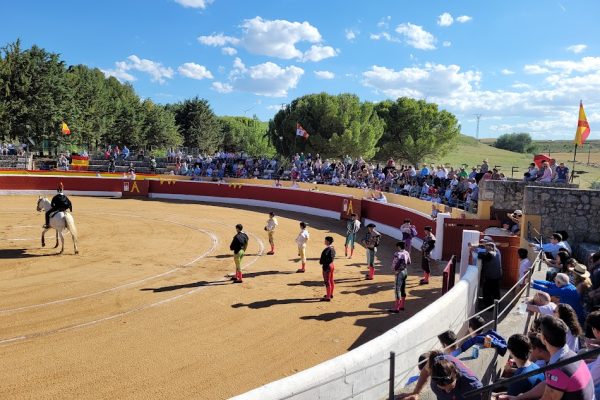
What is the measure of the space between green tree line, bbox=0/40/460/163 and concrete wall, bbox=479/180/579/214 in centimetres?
3850

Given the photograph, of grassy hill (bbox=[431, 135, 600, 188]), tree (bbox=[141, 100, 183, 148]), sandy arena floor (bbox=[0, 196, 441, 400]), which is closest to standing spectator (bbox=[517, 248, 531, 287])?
sandy arena floor (bbox=[0, 196, 441, 400])

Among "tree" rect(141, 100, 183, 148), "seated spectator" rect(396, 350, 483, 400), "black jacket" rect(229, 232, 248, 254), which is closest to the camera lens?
"seated spectator" rect(396, 350, 483, 400)

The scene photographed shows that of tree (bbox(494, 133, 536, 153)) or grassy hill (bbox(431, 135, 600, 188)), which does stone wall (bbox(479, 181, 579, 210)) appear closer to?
grassy hill (bbox(431, 135, 600, 188))

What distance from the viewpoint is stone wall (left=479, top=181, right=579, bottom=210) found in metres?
16.4

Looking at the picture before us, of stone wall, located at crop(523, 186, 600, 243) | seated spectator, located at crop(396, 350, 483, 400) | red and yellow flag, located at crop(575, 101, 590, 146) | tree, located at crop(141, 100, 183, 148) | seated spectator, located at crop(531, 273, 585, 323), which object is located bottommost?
seated spectator, located at crop(396, 350, 483, 400)

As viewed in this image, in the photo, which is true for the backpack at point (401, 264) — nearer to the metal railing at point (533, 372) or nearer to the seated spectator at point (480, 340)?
the seated spectator at point (480, 340)

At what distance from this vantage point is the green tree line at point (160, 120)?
43.7 metres

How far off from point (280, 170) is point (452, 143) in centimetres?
3899

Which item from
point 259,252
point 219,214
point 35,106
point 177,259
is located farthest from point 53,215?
point 35,106

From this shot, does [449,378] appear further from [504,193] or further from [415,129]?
[415,129]

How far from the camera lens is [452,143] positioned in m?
65.5

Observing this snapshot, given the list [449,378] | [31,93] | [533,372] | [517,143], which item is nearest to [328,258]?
[449,378]

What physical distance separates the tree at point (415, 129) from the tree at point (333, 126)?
14.7 ft

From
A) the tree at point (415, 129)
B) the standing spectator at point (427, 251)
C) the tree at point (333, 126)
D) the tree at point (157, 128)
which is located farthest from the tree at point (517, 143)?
the standing spectator at point (427, 251)
